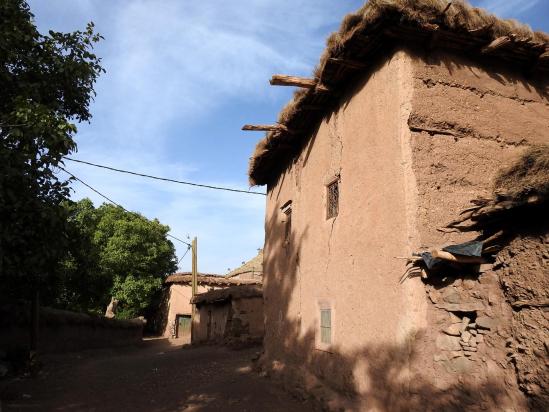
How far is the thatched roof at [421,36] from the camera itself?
17.5 ft

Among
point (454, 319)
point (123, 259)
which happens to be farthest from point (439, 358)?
point (123, 259)

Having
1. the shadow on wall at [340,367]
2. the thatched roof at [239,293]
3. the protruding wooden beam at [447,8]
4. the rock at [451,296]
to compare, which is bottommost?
the shadow on wall at [340,367]

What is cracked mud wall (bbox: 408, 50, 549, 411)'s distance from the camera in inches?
155

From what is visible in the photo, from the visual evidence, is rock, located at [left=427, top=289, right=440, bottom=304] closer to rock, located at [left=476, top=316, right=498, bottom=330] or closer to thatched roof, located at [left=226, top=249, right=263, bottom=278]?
rock, located at [left=476, top=316, right=498, bottom=330]

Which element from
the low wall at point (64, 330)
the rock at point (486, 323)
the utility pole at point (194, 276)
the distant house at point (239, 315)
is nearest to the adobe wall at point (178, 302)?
the low wall at point (64, 330)

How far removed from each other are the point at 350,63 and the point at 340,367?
4.21 meters

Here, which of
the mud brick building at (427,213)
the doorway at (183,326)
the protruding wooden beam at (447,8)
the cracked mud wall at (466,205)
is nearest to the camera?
the cracked mud wall at (466,205)

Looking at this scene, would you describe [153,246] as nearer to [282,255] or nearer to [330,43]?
[282,255]

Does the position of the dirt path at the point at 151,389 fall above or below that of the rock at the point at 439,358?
below

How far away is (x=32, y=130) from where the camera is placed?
6141 millimetres

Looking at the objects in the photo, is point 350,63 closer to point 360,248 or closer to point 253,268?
point 360,248

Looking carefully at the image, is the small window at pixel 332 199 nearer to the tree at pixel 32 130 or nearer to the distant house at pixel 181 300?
the tree at pixel 32 130

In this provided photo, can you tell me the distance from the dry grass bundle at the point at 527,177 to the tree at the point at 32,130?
5.47m

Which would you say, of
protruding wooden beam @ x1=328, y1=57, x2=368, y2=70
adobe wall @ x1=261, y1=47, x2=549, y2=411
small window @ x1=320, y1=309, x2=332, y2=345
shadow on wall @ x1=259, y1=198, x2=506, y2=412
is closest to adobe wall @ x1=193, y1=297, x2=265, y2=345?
shadow on wall @ x1=259, y1=198, x2=506, y2=412
